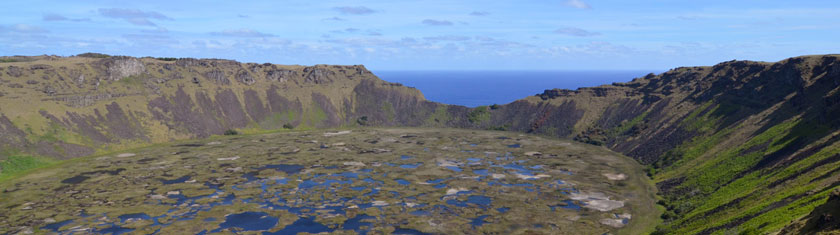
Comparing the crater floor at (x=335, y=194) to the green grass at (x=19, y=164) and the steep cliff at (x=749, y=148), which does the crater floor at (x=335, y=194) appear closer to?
the green grass at (x=19, y=164)

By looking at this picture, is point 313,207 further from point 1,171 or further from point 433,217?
point 1,171

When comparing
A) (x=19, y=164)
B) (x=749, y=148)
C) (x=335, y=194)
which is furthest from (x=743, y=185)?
(x=19, y=164)

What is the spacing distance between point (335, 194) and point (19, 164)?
10978 centimetres

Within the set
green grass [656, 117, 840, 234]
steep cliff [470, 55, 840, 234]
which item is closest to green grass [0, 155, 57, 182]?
steep cliff [470, 55, 840, 234]

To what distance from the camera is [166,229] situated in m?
98.3

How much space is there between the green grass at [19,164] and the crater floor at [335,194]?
276 inches

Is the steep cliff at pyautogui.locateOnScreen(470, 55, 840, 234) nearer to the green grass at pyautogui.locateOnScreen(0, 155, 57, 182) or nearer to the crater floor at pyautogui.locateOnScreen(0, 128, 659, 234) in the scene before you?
the crater floor at pyautogui.locateOnScreen(0, 128, 659, 234)

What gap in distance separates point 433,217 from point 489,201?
61.9 ft

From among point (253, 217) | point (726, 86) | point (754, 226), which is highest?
point (726, 86)

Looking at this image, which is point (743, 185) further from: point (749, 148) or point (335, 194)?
point (335, 194)

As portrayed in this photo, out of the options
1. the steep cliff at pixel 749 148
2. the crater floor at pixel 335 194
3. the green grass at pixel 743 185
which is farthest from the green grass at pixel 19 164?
the green grass at pixel 743 185

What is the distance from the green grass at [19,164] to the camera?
149 m

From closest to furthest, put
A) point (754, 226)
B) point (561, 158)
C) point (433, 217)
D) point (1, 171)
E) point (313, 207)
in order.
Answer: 1. point (754, 226)
2. point (433, 217)
3. point (313, 207)
4. point (1, 171)
5. point (561, 158)

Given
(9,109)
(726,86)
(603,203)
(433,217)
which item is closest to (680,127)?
(726,86)
